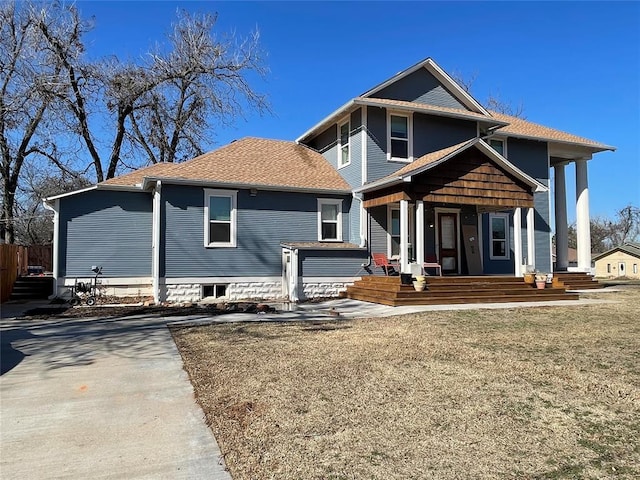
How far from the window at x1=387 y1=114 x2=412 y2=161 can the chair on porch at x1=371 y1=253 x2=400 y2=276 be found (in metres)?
3.32

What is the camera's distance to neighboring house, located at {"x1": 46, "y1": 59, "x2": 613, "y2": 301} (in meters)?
13.6

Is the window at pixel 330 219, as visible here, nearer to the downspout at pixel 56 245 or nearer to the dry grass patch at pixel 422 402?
the dry grass patch at pixel 422 402

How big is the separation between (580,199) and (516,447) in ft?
61.1

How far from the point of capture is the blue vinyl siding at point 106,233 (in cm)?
1441

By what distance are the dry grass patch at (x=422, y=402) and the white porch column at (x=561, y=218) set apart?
13.1 m

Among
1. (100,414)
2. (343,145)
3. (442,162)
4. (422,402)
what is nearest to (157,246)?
(343,145)

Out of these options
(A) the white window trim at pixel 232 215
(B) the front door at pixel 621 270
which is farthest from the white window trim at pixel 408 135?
(B) the front door at pixel 621 270

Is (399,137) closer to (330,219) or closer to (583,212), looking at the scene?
(330,219)

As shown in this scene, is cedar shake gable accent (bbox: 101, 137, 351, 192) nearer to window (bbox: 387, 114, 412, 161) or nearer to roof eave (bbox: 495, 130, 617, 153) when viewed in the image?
window (bbox: 387, 114, 412, 161)

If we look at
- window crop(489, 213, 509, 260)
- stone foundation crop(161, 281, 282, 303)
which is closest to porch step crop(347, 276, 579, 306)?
stone foundation crop(161, 281, 282, 303)

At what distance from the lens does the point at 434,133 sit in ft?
53.0

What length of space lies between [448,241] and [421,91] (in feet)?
17.9

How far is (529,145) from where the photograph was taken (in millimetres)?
18438

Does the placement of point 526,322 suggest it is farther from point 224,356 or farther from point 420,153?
point 420,153
